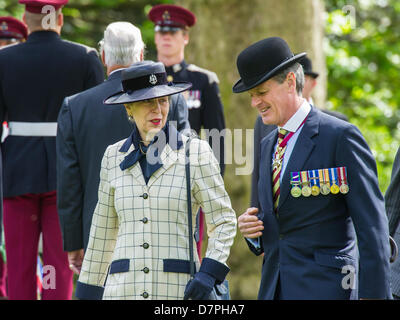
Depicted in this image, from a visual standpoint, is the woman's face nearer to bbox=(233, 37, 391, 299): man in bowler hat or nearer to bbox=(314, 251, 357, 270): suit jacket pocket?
bbox=(233, 37, 391, 299): man in bowler hat

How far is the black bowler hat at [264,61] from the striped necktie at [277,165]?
0.30 metres

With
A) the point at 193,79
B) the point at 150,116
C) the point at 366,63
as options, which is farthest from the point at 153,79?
the point at 366,63

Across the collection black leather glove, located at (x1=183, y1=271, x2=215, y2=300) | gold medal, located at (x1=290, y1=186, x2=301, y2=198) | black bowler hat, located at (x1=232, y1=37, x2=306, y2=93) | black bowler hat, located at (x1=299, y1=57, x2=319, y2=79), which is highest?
black bowler hat, located at (x1=299, y1=57, x2=319, y2=79)

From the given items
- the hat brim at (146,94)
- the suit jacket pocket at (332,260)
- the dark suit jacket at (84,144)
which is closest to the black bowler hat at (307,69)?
the dark suit jacket at (84,144)

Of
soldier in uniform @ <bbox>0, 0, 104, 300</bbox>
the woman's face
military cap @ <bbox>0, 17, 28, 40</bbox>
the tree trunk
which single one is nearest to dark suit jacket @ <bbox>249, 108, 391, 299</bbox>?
the woman's face

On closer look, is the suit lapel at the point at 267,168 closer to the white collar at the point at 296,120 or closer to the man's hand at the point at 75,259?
the white collar at the point at 296,120

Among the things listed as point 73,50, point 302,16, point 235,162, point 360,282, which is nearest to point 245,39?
point 302,16

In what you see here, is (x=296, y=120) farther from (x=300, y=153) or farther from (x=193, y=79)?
(x=193, y=79)

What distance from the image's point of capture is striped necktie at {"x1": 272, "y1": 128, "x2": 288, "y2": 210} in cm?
451

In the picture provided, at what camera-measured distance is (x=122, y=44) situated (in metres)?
5.41

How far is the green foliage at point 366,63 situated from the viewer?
14.9 m

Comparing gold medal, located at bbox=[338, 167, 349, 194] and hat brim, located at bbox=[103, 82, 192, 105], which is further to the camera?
hat brim, located at bbox=[103, 82, 192, 105]

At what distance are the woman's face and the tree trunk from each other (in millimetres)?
5979

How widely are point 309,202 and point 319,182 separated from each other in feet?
0.39
